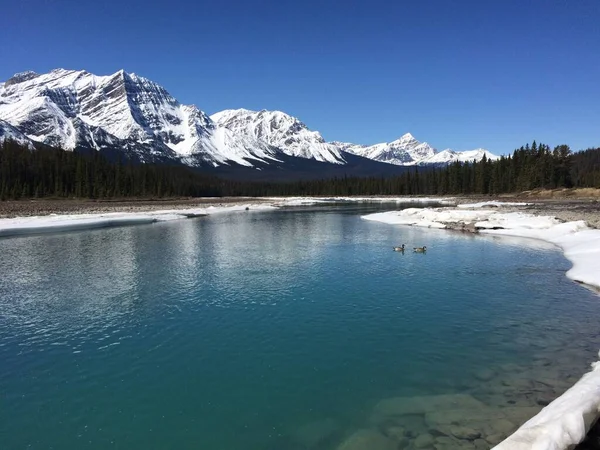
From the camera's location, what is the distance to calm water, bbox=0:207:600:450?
9781mm

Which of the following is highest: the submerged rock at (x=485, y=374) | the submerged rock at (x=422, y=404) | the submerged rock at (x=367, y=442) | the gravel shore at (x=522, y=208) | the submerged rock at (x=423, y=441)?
the gravel shore at (x=522, y=208)

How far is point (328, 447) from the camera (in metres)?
8.50

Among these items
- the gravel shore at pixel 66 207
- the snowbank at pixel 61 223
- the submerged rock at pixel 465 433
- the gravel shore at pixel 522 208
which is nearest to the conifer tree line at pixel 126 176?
the gravel shore at pixel 66 207

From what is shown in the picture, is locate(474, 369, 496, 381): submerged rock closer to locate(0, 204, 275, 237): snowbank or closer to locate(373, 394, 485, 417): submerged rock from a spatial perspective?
locate(373, 394, 485, 417): submerged rock

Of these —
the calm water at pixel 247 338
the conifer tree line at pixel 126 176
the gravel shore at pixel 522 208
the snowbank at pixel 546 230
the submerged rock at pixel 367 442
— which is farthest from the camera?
the conifer tree line at pixel 126 176

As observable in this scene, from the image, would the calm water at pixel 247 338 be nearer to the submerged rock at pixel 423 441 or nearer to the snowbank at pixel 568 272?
the submerged rock at pixel 423 441

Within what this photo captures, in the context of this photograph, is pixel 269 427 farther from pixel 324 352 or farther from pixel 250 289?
pixel 250 289

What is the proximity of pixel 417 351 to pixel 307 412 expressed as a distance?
16.7 ft

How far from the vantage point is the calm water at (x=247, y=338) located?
9.78 metres

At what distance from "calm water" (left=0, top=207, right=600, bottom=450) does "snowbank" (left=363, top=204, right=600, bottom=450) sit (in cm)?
184

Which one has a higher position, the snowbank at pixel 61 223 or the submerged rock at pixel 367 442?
the snowbank at pixel 61 223

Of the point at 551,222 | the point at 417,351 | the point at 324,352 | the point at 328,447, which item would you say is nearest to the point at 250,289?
the point at 324,352

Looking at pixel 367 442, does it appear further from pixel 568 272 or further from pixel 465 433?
pixel 568 272

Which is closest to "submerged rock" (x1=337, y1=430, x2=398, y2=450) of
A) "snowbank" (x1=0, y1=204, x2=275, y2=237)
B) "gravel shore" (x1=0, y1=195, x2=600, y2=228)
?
"gravel shore" (x1=0, y1=195, x2=600, y2=228)
